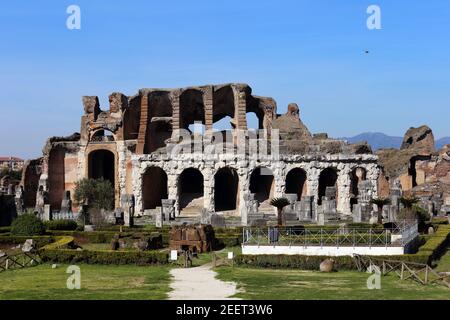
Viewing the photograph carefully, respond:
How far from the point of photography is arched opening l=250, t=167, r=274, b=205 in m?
57.9

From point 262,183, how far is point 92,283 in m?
38.2

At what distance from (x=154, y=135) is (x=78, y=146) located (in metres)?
7.09

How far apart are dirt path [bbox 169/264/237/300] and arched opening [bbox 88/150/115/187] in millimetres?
38835

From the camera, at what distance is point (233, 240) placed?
3519cm

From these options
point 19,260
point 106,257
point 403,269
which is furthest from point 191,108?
point 403,269

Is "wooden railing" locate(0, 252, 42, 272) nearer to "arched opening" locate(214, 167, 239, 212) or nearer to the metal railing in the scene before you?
the metal railing

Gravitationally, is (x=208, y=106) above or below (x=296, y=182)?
above

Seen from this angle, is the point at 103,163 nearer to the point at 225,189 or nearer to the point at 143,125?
the point at 143,125

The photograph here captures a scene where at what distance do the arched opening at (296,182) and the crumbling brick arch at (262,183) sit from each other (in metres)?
2.61

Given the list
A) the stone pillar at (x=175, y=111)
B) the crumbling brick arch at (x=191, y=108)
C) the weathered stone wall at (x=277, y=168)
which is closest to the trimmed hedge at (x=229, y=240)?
the weathered stone wall at (x=277, y=168)

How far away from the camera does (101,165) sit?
66.3 metres

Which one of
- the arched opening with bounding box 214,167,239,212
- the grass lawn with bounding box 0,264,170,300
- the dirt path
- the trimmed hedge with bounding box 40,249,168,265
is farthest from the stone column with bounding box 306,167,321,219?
the dirt path

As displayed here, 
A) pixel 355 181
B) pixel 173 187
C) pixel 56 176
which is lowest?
pixel 173 187

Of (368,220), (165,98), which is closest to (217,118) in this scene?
(165,98)
